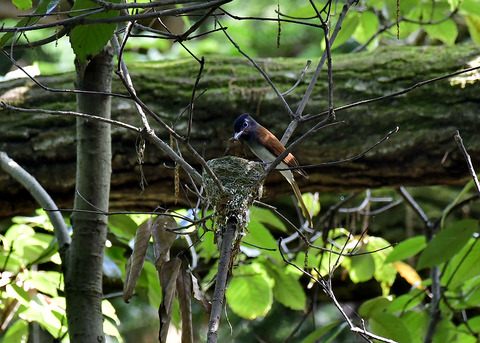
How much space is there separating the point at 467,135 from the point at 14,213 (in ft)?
8.85

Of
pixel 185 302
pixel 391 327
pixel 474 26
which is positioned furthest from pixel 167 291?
pixel 474 26

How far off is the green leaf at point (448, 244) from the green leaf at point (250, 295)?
99 cm

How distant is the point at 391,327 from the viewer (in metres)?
3.04

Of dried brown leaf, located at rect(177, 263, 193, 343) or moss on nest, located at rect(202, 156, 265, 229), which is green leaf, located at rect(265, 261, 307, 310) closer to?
moss on nest, located at rect(202, 156, 265, 229)

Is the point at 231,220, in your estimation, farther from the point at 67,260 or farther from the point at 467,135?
the point at 467,135

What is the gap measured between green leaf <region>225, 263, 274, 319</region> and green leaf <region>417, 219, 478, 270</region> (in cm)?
99

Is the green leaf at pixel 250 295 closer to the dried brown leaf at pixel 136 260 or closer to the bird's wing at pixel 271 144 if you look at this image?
the bird's wing at pixel 271 144

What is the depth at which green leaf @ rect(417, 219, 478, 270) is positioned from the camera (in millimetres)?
2920

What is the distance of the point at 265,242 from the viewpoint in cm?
299

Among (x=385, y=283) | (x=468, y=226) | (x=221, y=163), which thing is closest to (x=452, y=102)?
(x=468, y=226)

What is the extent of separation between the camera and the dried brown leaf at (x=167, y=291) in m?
1.85

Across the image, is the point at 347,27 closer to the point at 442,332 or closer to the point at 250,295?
the point at 250,295

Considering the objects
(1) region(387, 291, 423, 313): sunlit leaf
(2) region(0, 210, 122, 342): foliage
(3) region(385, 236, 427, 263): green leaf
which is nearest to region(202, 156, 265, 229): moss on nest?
(2) region(0, 210, 122, 342): foliage

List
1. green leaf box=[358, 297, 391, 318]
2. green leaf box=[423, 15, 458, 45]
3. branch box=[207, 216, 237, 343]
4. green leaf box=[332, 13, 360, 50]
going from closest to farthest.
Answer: branch box=[207, 216, 237, 343] < green leaf box=[358, 297, 391, 318] < green leaf box=[332, 13, 360, 50] < green leaf box=[423, 15, 458, 45]
